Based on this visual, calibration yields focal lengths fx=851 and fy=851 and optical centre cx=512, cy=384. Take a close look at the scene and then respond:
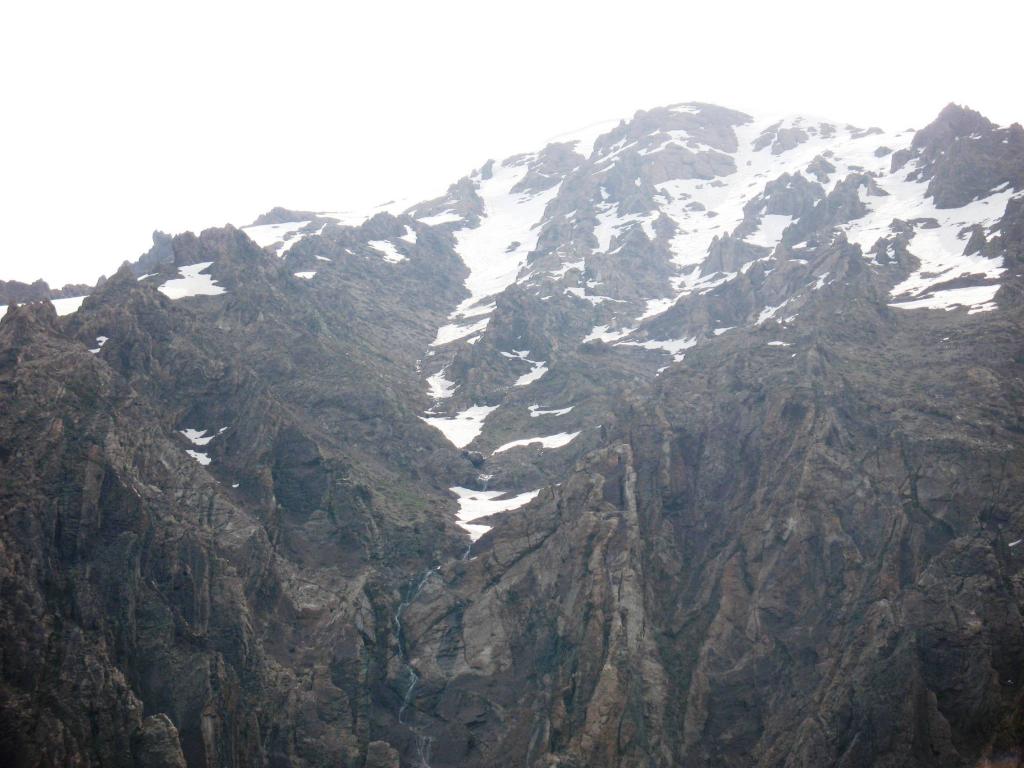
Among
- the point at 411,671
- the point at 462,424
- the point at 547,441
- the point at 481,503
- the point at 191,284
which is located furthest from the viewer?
the point at 191,284

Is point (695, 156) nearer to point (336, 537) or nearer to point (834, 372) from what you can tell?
point (834, 372)

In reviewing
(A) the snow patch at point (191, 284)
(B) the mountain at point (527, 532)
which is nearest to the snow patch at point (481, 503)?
(B) the mountain at point (527, 532)

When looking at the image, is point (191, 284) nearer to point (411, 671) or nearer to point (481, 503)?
point (481, 503)

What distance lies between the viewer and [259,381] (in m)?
72.4

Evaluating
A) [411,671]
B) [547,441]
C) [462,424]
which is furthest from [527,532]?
[462,424]

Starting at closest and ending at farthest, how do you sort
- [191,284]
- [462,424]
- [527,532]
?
1. [527,532]
2. [462,424]
3. [191,284]

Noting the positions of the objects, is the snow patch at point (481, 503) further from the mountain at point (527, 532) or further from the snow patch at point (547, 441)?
the snow patch at point (547, 441)

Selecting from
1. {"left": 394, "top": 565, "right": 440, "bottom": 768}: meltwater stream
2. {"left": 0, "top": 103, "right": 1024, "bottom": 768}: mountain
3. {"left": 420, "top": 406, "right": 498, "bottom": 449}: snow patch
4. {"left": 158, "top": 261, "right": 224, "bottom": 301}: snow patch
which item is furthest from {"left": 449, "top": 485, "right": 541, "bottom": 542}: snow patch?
{"left": 158, "top": 261, "right": 224, "bottom": 301}: snow patch

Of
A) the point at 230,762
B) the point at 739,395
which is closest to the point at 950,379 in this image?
the point at 739,395

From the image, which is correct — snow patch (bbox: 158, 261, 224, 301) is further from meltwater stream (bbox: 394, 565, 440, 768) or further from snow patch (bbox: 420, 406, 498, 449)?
meltwater stream (bbox: 394, 565, 440, 768)

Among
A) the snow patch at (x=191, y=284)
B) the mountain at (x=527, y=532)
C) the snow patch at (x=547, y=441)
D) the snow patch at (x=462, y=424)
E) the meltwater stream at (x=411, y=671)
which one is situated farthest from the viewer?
the snow patch at (x=191, y=284)

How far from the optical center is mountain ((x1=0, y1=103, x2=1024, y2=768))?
42.3 m

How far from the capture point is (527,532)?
62.4 meters

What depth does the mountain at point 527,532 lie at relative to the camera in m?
42.3
